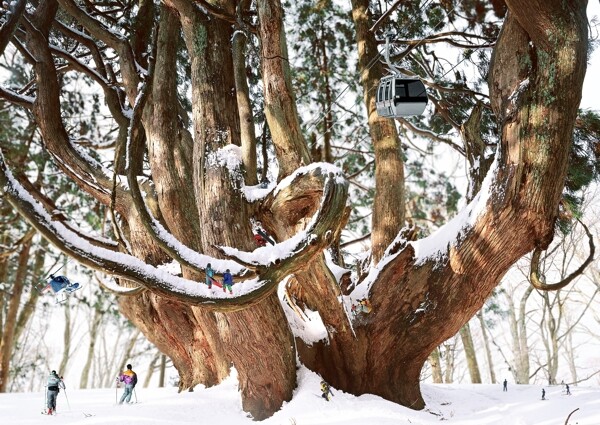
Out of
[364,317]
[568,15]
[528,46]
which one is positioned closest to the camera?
[568,15]

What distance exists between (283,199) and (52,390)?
9.19 feet

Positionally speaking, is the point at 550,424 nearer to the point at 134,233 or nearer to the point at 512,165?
the point at 512,165

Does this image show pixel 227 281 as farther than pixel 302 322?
No

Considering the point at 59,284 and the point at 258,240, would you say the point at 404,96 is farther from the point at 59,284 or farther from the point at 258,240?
the point at 59,284

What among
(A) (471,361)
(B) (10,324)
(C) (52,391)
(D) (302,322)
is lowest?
(A) (471,361)

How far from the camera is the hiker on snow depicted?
4.61m

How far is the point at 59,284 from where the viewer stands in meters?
2.75

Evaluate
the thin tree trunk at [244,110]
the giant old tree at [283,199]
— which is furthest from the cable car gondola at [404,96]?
the thin tree trunk at [244,110]

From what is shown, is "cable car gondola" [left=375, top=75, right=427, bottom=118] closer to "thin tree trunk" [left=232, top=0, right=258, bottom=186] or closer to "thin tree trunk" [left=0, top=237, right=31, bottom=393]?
"thin tree trunk" [left=232, top=0, right=258, bottom=186]

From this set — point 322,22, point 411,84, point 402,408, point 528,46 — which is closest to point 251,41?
point 322,22

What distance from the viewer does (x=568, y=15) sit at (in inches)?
146

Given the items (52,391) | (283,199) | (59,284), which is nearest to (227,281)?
(59,284)

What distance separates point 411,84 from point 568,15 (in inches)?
46.8

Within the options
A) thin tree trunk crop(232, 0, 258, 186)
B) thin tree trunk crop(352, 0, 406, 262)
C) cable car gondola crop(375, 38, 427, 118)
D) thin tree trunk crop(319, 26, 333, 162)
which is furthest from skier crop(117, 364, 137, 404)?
thin tree trunk crop(319, 26, 333, 162)
